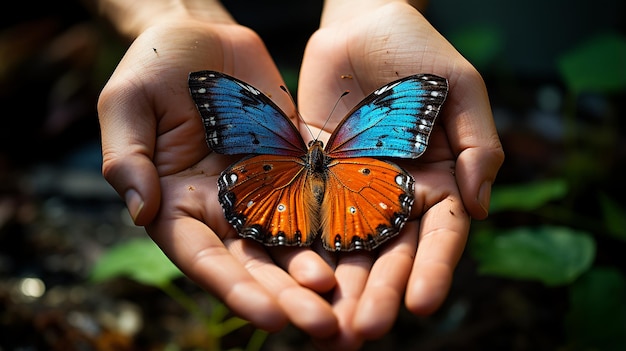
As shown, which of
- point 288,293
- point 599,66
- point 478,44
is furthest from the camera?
point 478,44

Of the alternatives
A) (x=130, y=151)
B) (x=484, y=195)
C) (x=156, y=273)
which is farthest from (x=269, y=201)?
(x=156, y=273)

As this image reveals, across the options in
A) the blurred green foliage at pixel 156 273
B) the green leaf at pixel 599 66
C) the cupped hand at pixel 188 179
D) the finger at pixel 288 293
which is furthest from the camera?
the green leaf at pixel 599 66

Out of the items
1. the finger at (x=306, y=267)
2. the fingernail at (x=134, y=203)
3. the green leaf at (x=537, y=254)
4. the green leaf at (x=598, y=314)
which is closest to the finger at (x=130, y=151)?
the fingernail at (x=134, y=203)

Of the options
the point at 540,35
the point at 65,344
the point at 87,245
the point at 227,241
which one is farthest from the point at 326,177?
the point at 540,35

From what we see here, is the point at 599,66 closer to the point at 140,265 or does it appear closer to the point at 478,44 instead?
the point at 478,44

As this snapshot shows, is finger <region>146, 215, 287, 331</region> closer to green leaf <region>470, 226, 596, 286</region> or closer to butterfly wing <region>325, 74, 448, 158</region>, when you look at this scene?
butterfly wing <region>325, 74, 448, 158</region>

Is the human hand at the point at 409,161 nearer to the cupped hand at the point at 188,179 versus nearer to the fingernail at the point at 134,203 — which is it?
the cupped hand at the point at 188,179

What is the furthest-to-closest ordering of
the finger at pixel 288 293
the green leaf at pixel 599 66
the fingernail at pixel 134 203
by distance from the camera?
the green leaf at pixel 599 66, the fingernail at pixel 134 203, the finger at pixel 288 293
